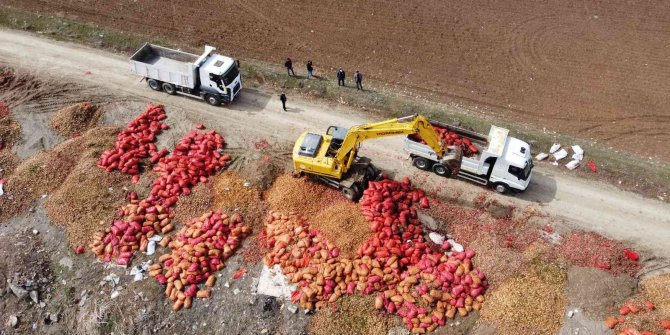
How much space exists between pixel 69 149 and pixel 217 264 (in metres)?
11.1

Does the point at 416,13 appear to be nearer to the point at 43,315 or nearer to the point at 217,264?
the point at 217,264

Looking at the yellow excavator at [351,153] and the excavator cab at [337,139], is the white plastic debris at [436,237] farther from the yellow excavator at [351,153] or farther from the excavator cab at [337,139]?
the excavator cab at [337,139]

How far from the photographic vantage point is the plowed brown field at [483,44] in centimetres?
2981

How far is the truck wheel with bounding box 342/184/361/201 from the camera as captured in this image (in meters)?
22.5

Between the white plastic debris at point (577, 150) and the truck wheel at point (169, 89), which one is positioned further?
the truck wheel at point (169, 89)

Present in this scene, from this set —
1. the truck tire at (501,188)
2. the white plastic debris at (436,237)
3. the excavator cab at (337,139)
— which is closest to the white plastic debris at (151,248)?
the excavator cab at (337,139)

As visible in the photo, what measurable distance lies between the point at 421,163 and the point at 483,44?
1412 cm

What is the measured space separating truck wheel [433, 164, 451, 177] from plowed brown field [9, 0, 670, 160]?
7984mm

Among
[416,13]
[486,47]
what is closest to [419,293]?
[486,47]

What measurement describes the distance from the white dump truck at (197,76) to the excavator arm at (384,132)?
9.47 metres

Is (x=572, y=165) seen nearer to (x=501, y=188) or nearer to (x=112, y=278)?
(x=501, y=188)

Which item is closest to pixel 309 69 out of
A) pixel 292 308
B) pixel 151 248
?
pixel 151 248

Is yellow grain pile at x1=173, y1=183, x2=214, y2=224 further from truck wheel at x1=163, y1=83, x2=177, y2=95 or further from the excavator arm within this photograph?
truck wheel at x1=163, y1=83, x2=177, y2=95

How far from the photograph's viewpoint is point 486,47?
33844 millimetres
